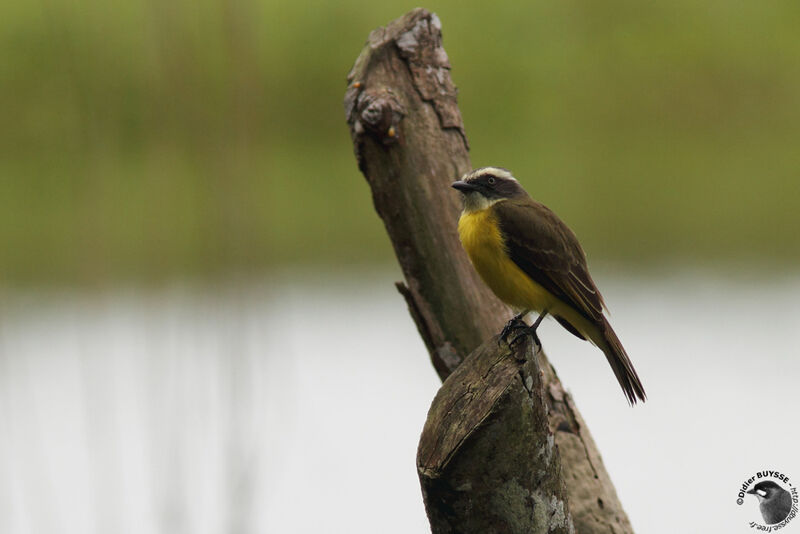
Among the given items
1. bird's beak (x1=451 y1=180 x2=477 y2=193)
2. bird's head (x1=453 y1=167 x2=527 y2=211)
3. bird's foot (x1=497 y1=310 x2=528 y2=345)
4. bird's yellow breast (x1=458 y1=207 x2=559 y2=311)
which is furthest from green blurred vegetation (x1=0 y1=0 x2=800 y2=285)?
bird's foot (x1=497 y1=310 x2=528 y2=345)

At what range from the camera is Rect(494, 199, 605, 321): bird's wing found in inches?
171

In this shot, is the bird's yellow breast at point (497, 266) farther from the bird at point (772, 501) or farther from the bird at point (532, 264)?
the bird at point (772, 501)

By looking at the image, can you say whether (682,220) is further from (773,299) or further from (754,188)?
(773,299)

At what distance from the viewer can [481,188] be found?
4453mm

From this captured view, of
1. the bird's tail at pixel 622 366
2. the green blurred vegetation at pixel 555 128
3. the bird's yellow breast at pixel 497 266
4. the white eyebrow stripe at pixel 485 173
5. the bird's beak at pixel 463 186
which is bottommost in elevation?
the bird's tail at pixel 622 366

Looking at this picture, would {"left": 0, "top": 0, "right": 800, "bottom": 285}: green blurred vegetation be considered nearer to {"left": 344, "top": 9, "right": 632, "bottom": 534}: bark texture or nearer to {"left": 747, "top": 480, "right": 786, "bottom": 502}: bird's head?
{"left": 344, "top": 9, "right": 632, "bottom": 534}: bark texture

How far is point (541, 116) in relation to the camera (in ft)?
43.4

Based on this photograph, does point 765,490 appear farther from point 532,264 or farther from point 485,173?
point 485,173

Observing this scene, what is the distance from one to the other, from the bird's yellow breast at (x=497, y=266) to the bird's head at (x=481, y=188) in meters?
0.11

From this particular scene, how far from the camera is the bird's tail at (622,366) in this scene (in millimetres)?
4229

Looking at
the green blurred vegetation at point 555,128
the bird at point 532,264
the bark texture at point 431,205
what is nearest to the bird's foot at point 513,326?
the bird at point 532,264

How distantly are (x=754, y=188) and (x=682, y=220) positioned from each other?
A: 3.32 feet

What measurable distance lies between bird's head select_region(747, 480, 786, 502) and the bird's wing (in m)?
0.86

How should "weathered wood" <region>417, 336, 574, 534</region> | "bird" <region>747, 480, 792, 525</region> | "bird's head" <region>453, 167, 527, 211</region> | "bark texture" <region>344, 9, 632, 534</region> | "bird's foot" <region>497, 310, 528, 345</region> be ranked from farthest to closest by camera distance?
"bird's head" <region>453, 167, 527, 211</region> < "bark texture" <region>344, 9, 632, 534</region> < "bird" <region>747, 480, 792, 525</region> < "bird's foot" <region>497, 310, 528, 345</region> < "weathered wood" <region>417, 336, 574, 534</region>
